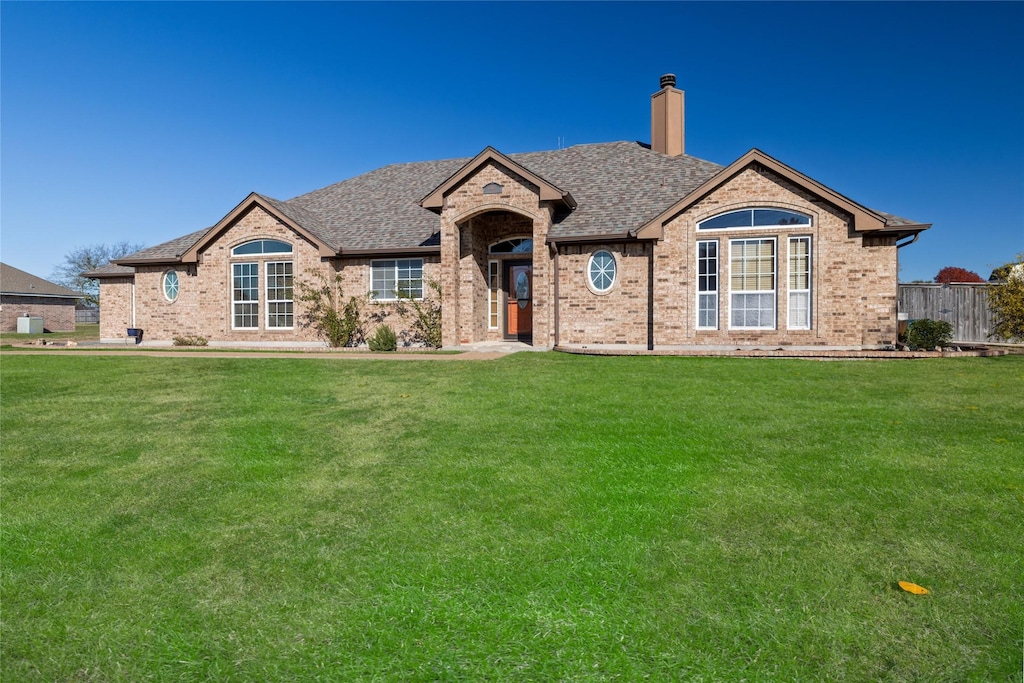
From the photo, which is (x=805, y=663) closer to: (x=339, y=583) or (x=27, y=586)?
(x=339, y=583)

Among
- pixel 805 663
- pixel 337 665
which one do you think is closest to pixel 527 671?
pixel 337 665

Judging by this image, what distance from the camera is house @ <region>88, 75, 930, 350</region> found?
15156mm

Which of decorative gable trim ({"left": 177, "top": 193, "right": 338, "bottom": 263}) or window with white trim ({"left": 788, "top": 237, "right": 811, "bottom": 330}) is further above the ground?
decorative gable trim ({"left": 177, "top": 193, "right": 338, "bottom": 263})

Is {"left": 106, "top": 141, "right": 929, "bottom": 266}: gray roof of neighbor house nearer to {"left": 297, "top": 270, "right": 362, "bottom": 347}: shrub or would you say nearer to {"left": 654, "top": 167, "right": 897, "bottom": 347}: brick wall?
{"left": 654, "top": 167, "right": 897, "bottom": 347}: brick wall

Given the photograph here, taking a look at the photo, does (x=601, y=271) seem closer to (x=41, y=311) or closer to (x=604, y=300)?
(x=604, y=300)

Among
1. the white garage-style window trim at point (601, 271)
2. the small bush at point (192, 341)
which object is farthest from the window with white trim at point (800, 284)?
the small bush at point (192, 341)

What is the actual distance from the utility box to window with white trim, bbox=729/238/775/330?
132ft

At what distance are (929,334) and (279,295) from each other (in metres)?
19.3

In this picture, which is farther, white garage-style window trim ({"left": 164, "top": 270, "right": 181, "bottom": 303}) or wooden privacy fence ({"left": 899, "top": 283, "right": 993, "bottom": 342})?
white garage-style window trim ({"left": 164, "top": 270, "right": 181, "bottom": 303})

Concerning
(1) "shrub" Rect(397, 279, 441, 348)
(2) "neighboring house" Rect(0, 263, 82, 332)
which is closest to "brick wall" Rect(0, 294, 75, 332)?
(2) "neighboring house" Rect(0, 263, 82, 332)

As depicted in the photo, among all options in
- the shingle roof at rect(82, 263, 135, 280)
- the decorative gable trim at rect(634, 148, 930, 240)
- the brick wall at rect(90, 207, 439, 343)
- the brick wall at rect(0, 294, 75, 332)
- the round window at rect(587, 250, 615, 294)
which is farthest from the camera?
the brick wall at rect(0, 294, 75, 332)

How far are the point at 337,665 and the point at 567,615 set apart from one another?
37.1 inches

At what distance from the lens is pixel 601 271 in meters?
16.8

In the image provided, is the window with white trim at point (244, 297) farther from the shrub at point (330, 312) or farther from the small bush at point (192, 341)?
the shrub at point (330, 312)
